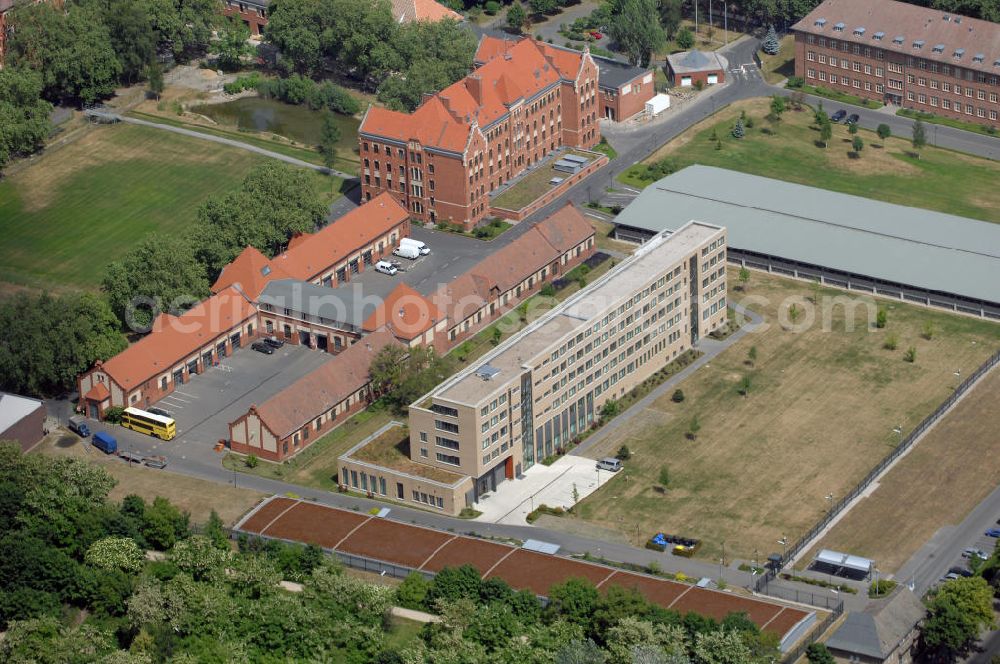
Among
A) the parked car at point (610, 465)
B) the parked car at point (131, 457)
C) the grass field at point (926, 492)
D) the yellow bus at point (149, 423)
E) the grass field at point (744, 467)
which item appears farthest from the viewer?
the yellow bus at point (149, 423)

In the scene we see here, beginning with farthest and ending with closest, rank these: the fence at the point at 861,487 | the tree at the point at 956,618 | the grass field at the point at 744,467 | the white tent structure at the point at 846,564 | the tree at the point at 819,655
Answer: the grass field at the point at 744,467 → the fence at the point at 861,487 → the white tent structure at the point at 846,564 → the tree at the point at 956,618 → the tree at the point at 819,655

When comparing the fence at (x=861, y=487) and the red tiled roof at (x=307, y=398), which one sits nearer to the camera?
the fence at (x=861, y=487)

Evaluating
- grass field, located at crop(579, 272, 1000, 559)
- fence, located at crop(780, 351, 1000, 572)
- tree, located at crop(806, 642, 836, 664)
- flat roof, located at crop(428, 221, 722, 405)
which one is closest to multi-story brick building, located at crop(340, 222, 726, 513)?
flat roof, located at crop(428, 221, 722, 405)

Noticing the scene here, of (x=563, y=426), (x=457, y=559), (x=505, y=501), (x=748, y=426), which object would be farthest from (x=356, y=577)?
(x=748, y=426)

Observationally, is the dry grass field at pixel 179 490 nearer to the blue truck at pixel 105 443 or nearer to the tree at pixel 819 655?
the blue truck at pixel 105 443

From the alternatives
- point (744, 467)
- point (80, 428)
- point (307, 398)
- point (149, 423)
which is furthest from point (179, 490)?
point (744, 467)

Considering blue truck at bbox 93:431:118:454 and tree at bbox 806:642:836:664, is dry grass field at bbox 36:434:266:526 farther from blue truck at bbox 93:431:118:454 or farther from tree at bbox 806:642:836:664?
tree at bbox 806:642:836:664

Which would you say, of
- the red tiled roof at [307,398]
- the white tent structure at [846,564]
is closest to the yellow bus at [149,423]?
the red tiled roof at [307,398]
